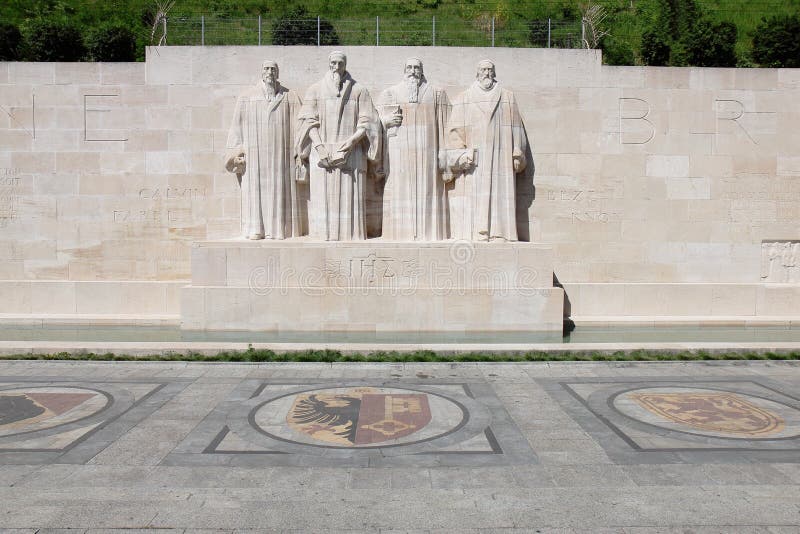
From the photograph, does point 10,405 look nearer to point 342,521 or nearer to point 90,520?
point 90,520

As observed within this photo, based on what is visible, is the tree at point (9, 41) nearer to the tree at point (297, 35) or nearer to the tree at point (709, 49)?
the tree at point (297, 35)

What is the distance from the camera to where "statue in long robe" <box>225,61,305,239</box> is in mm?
12773

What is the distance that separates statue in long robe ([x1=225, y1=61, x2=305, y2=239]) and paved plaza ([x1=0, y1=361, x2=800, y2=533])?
481 centimetres

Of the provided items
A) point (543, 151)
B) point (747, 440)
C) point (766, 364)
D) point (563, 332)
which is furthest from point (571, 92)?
point (747, 440)

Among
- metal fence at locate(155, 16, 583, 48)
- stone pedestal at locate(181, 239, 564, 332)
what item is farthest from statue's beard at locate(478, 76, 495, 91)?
metal fence at locate(155, 16, 583, 48)

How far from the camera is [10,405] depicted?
6.88m

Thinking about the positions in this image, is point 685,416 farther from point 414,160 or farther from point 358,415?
point 414,160

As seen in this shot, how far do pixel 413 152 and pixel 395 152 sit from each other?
345 mm

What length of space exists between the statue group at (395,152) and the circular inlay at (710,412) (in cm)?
577

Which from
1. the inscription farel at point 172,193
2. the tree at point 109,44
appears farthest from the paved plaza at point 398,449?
the tree at point 109,44

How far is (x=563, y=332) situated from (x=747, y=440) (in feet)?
20.9

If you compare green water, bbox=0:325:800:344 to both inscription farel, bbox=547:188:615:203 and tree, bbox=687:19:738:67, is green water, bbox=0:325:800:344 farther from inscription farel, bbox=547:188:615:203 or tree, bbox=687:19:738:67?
tree, bbox=687:19:738:67

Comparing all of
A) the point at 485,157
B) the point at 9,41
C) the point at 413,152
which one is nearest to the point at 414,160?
the point at 413,152

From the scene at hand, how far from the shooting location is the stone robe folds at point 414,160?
12750 mm
